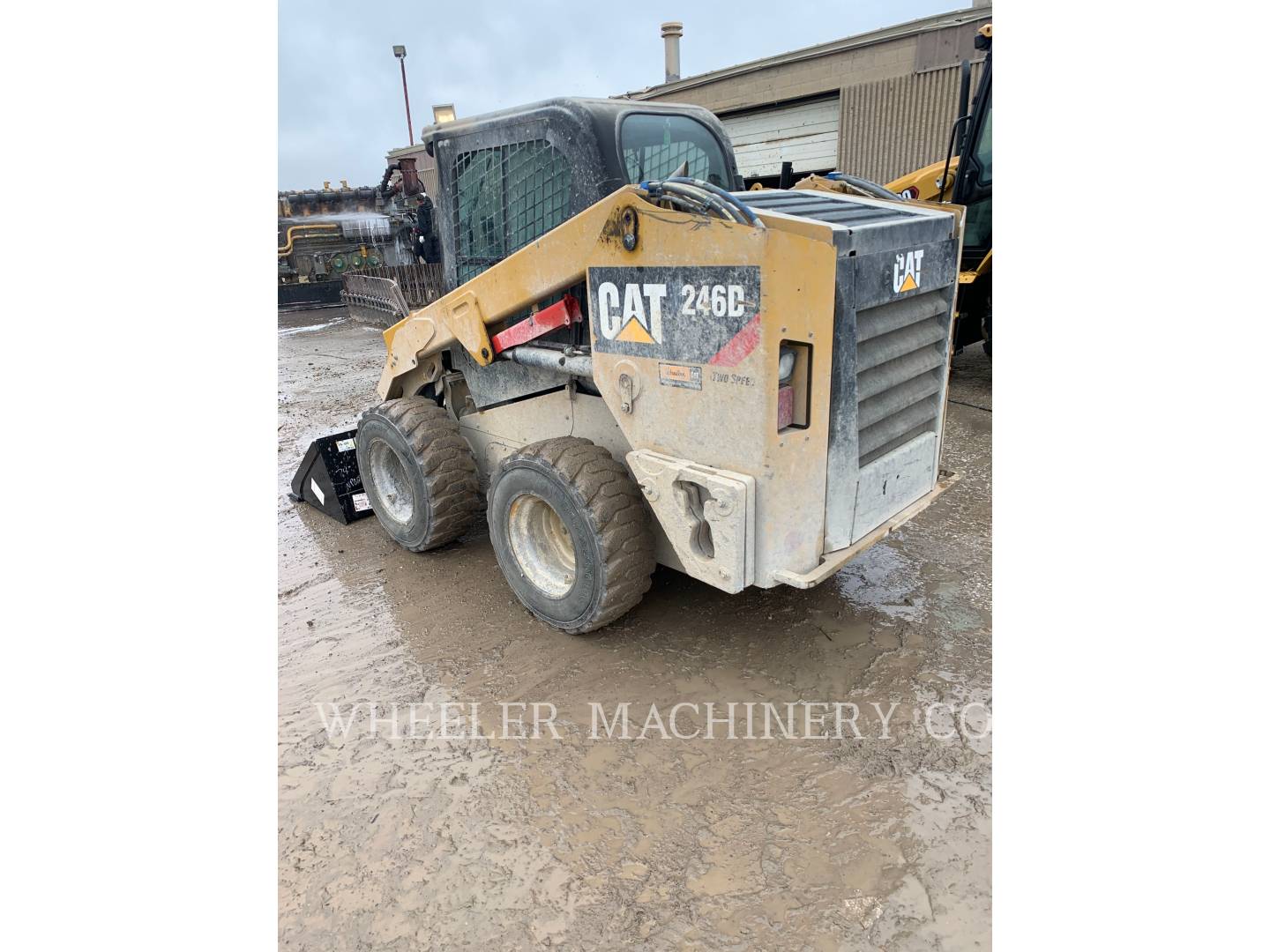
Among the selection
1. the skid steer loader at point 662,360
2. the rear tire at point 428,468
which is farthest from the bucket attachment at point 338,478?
the skid steer loader at point 662,360

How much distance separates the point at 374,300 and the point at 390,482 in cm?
1219

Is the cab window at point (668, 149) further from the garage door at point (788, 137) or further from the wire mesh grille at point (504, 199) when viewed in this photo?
the garage door at point (788, 137)

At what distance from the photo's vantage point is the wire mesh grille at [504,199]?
354 cm

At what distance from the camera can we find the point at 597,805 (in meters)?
2.52

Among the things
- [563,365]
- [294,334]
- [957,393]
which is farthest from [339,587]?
[294,334]

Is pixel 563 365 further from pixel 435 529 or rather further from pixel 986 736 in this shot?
pixel 986 736

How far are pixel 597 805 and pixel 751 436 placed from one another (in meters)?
1.34

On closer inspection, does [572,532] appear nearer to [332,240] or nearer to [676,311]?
[676,311]

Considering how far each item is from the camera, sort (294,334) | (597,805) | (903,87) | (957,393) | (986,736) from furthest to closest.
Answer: (294,334), (903,87), (957,393), (986,736), (597,805)

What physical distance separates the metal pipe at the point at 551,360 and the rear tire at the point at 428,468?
71 cm

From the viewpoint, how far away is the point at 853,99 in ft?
37.1

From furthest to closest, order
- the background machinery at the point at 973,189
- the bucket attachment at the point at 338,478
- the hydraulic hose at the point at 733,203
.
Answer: the background machinery at the point at 973,189 < the bucket attachment at the point at 338,478 < the hydraulic hose at the point at 733,203

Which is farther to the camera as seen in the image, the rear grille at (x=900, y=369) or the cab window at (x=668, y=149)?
the cab window at (x=668, y=149)

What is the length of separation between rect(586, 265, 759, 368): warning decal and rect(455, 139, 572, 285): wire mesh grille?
0.77 meters
